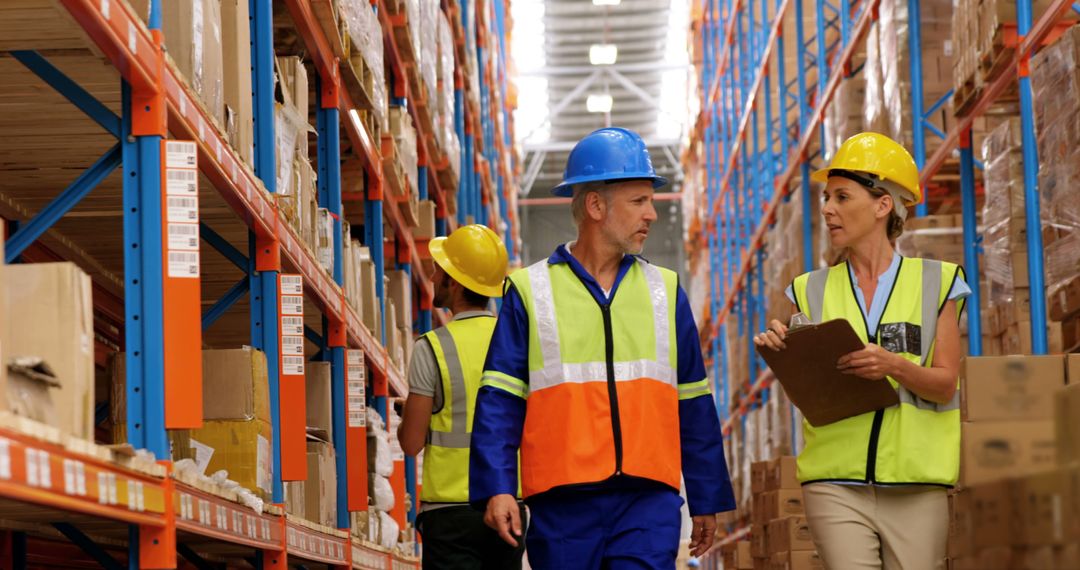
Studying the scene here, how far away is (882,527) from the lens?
373 centimetres

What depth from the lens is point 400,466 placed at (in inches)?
320

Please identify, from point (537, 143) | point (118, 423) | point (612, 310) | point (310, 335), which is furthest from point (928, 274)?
point (537, 143)

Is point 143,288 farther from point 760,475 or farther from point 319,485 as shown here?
point 760,475

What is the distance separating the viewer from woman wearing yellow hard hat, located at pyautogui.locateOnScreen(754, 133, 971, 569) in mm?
3721

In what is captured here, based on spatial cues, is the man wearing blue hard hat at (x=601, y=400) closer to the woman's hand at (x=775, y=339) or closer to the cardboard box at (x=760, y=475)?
the woman's hand at (x=775, y=339)

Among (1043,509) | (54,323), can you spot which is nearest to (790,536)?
(54,323)

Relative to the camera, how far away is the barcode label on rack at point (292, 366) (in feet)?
16.8

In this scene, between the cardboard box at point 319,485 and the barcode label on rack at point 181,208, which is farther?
the cardboard box at point 319,485

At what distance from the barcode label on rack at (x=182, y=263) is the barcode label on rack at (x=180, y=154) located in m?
0.21

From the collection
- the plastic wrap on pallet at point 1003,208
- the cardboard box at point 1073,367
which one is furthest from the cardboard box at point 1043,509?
the plastic wrap on pallet at point 1003,208

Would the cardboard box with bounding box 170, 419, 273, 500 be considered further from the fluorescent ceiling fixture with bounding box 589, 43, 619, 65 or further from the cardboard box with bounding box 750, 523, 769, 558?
the fluorescent ceiling fixture with bounding box 589, 43, 619, 65

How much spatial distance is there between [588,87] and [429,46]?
1933 cm

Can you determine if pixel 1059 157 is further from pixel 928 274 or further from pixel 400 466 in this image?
pixel 400 466

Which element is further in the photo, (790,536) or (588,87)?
(588,87)
